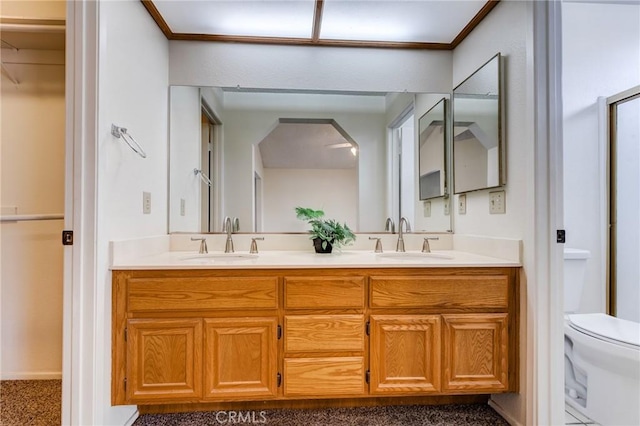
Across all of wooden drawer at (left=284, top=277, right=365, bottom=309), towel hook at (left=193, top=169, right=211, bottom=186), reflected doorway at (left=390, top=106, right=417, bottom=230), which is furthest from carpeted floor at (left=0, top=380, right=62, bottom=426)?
reflected doorway at (left=390, top=106, right=417, bottom=230)

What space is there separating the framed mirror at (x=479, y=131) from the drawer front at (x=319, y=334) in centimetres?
106

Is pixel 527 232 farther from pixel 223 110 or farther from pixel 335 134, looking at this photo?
pixel 223 110

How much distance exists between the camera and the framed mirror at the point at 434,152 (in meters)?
2.09

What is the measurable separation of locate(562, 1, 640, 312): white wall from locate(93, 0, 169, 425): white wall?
2573 mm

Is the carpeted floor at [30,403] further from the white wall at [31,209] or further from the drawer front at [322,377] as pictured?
the drawer front at [322,377]

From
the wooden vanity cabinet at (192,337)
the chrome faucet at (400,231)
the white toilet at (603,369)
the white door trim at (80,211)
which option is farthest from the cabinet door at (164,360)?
the white toilet at (603,369)

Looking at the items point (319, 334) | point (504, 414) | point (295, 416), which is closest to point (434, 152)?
point (319, 334)

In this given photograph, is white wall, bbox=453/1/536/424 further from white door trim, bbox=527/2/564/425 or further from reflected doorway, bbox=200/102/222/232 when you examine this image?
reflected doorway, bbox=200/102/222/232

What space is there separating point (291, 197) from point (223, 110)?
72 centimetres

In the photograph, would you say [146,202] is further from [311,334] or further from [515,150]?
[515,150]

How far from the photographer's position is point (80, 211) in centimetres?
124

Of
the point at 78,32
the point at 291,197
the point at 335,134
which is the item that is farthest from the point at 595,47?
the point at 78,32

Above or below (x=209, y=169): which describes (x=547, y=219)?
below

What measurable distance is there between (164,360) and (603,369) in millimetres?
2006
